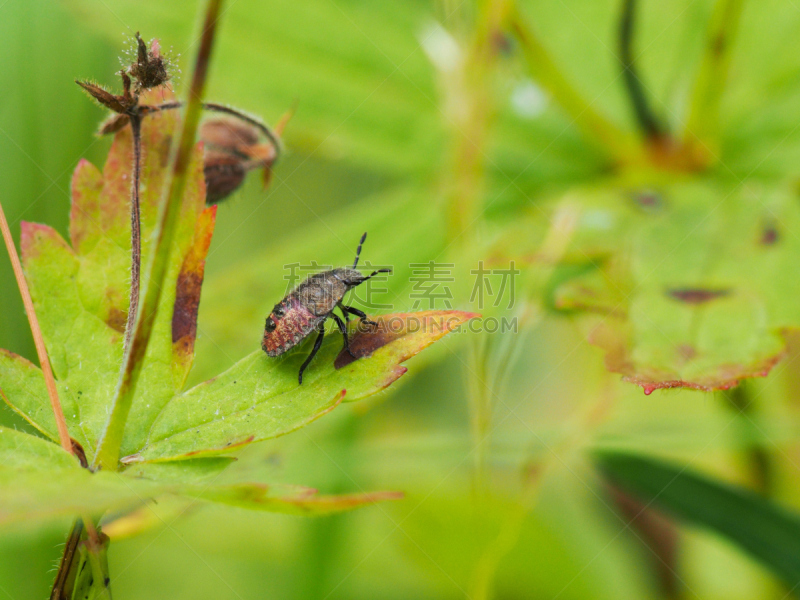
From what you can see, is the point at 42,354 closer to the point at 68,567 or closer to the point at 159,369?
the point at 159,369

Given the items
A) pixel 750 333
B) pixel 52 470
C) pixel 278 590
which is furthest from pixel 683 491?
pixel 52 470

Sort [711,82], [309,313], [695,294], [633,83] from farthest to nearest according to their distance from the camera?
1. [633,83]
2. [711,82]
3. [695,294]
4. [309,313]

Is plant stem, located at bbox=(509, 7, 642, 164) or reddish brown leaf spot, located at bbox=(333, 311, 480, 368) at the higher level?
plant stem, located at bbox=(509, 7, 642, 164)

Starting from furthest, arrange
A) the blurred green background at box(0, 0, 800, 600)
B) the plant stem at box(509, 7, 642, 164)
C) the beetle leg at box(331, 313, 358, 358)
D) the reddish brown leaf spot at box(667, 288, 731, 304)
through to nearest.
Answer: the blurred green background at box(0, 0, 800, 600)
the plant stem at box(509, 7, 642, 164)
the reddish brown leaf spot at box(667, 288, 731, 304)
the beetle leg at box(331, 313, 358, 358)

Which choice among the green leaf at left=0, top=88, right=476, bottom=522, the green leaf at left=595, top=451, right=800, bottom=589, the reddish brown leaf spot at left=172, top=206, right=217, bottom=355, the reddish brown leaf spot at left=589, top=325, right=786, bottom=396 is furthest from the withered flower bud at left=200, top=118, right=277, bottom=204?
the green leaf at left=595, top=451, right=800, bottom=589

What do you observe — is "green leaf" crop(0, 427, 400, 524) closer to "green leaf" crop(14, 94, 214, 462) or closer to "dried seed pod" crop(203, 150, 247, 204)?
"green leaf" crop(14, 94, 214, 462)

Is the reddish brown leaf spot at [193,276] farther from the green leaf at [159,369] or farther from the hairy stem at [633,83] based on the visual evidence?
the hairy stem at [633,83]

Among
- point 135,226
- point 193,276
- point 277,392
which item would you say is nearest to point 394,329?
point 277,392
